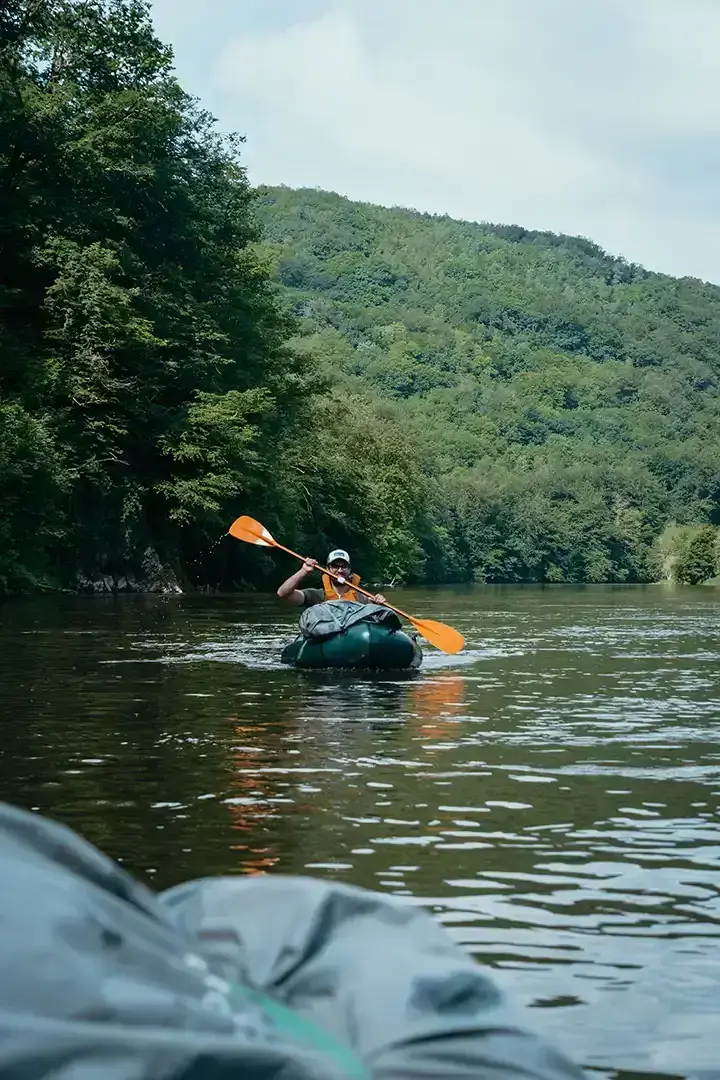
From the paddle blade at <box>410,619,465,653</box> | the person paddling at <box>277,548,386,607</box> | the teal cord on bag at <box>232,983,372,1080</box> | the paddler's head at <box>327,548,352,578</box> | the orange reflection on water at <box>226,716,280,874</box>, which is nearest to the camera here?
the teal cord on bag at <box>232,983,372,1080</box>

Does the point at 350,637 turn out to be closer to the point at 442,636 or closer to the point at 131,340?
the point at 442,636

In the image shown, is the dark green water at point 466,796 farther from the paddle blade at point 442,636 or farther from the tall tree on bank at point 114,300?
the tall tree on bank at point 114,300

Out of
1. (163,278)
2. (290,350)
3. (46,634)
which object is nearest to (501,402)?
(290,350)

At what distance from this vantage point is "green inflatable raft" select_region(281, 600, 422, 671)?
60.4 feet

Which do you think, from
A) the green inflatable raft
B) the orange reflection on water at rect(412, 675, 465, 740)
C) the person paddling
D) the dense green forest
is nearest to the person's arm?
the person paddling

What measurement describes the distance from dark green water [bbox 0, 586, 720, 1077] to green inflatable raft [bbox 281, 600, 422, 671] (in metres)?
0.39

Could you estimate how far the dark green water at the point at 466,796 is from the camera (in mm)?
5488

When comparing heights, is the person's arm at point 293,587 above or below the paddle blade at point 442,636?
above

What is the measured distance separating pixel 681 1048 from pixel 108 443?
41.1 m

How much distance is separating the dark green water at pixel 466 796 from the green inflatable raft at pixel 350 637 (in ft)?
1.27

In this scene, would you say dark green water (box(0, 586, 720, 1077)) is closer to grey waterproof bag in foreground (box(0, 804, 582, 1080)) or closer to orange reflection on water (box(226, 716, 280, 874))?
orange reflection on water (box(226, 716, 280, 874))

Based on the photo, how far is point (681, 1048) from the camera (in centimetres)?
456

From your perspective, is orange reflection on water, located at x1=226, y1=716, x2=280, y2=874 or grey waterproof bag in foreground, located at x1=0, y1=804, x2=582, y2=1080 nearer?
grey waterproof bag in foreground, located at x1=0, y1=804, x2=582, y2=1080

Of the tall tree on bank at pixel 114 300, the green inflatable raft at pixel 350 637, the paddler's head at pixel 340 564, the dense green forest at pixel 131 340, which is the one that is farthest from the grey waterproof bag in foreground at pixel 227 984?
the tall tree on bank at pixel 114 300
